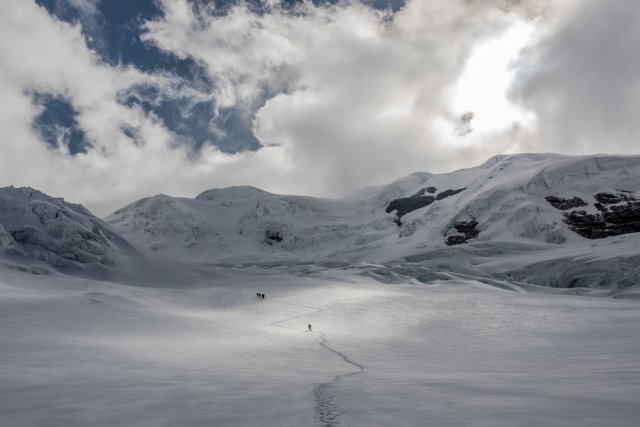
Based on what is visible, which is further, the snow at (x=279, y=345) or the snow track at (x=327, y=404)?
the snow at (x=279, y=345)

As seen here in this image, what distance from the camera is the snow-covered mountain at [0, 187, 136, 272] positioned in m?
57.0

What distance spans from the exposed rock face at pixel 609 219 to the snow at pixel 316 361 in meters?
122

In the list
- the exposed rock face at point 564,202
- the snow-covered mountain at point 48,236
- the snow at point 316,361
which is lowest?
the snow at point 316,361

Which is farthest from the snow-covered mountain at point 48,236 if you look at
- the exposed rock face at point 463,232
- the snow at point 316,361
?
the exposed rock face at point 463,232

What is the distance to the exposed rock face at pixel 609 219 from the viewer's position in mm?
143375

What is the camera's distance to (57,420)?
→ 241 inches

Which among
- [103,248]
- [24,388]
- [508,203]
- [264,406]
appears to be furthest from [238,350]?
[508,203]

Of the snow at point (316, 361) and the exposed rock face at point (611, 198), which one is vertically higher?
the exposed rock face at point (611, 198)

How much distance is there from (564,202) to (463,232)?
1409 inches

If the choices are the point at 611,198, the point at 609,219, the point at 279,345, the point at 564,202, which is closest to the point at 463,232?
the point at 564,202

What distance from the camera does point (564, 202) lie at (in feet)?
498

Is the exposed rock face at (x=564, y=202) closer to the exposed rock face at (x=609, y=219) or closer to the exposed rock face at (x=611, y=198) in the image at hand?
the exposed rock face at (x=609, y=219)

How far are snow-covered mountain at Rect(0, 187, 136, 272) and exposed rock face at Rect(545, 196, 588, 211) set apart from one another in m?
137

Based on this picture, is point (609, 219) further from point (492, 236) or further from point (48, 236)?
point (48, 236)
